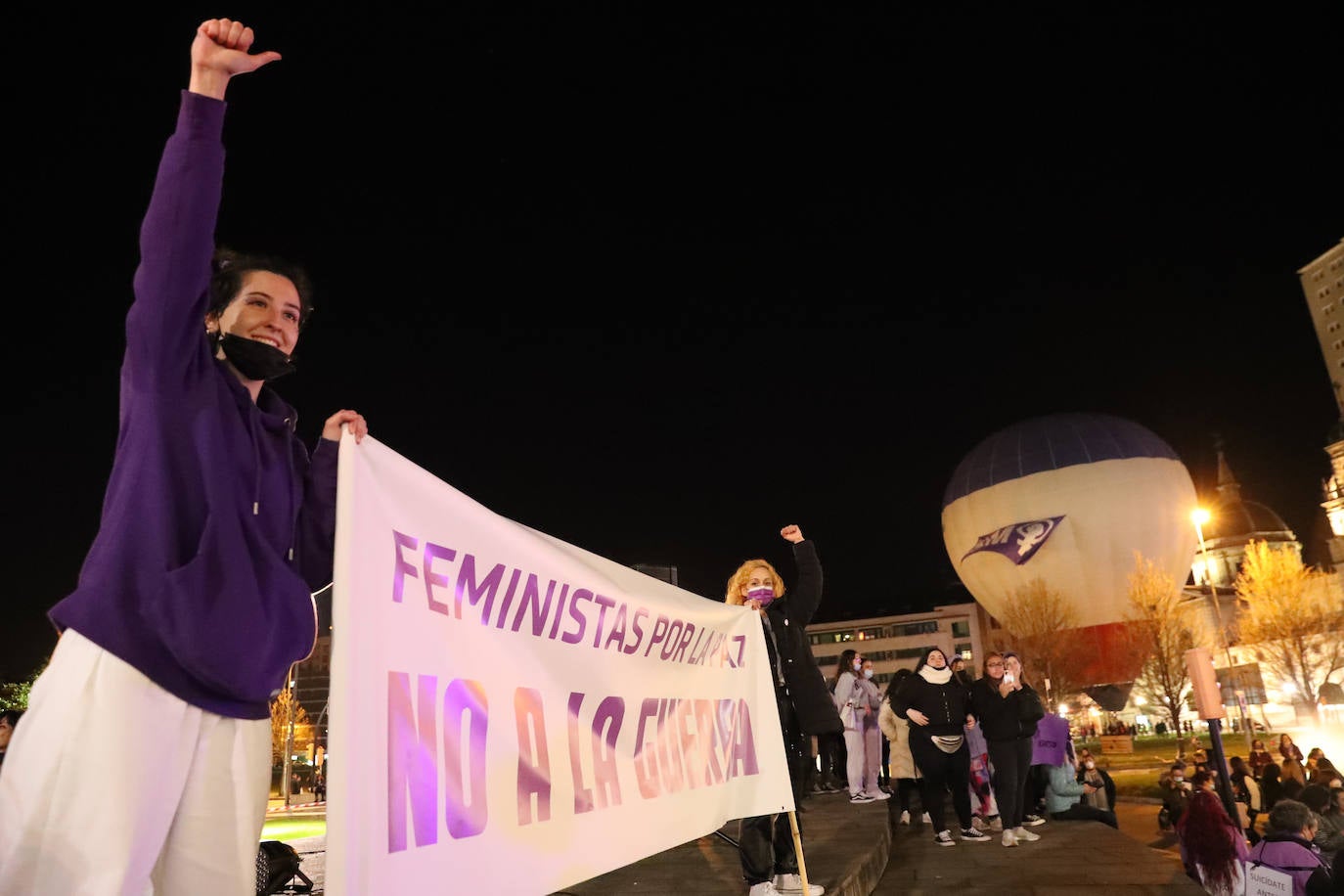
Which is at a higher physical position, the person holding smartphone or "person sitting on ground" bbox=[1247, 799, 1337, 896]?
the person holding smartphone

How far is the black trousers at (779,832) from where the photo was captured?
507 centimetres


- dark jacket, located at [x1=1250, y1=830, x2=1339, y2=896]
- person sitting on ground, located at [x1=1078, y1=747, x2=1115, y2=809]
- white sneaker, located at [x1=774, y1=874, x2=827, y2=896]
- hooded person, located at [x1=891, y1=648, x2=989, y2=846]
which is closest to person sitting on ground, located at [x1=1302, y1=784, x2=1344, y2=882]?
dark jacket, located at [x1=1250, y1=830, x2=1339, y2=896]

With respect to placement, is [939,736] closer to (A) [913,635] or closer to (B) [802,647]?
(B) [802,647]

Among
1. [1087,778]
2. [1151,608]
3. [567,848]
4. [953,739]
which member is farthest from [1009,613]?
[567,848]

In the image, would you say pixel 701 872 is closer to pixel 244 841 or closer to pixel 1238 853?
pixel 1238 853

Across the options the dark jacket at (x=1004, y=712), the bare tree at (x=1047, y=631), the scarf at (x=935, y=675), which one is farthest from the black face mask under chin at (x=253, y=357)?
the bare tree at (x=1047, y=631)

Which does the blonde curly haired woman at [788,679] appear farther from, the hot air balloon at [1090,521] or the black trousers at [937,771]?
the hot air balloon at [1090,521]

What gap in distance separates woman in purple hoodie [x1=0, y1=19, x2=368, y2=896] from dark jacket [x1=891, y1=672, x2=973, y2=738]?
790 cm

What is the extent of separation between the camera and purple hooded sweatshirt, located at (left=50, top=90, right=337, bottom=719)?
5.57 ft

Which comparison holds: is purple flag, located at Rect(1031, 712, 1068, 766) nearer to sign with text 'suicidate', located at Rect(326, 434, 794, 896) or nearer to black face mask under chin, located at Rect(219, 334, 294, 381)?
sign with text 'suicidate', located at Rect(326, 434, 794, 896)

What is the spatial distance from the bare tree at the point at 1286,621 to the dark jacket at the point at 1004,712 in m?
50.5

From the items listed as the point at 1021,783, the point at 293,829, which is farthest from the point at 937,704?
the point at 293,829

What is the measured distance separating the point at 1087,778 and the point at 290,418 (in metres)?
13.3

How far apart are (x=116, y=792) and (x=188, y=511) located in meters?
0.57
